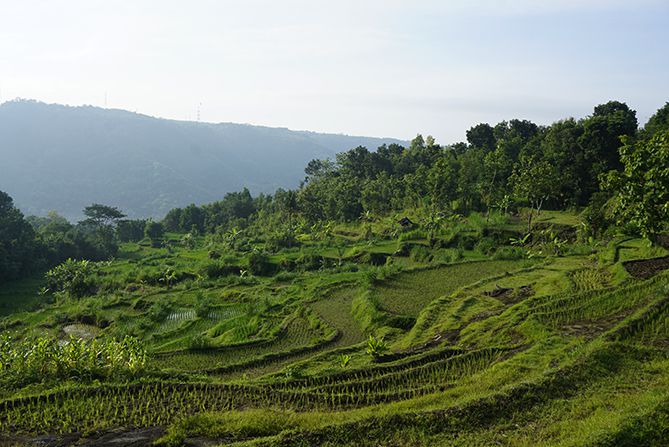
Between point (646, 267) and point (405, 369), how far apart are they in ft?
32.7

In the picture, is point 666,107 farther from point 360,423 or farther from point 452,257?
point 360,423

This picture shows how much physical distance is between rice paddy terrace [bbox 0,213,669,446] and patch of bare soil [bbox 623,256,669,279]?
A: 3cm

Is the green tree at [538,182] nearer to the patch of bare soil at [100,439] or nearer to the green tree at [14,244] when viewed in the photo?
the patch of bare soil at [100,439]

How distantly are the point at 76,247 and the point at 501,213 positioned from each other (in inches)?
1841

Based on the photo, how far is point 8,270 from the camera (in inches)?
1708

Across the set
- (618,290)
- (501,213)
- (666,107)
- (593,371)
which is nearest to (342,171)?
(501,213)

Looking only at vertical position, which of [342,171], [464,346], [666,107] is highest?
[666,107]

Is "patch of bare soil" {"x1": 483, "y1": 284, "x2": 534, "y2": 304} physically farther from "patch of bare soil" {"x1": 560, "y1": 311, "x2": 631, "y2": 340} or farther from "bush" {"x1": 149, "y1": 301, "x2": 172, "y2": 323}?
"bush" {"x1": 149, "y1": 301, "x2": 172, "y2": 323}

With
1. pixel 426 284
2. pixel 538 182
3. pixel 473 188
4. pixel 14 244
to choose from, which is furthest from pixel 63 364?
pixel 14 244

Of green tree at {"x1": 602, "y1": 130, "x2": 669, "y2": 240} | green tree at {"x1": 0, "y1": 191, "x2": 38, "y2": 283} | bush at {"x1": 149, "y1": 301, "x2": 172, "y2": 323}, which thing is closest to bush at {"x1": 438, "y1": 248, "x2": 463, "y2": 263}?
green tree at {"x1": 602, "y1": 130, "x2": 669, "y2": 240}

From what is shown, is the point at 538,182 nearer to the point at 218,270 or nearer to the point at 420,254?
the point at 420,254

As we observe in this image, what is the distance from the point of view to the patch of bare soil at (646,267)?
1523 cm

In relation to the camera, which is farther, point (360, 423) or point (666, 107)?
point (666, 107)

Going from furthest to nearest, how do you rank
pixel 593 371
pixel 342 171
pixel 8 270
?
pixel 342 171 < pixel 8 270 < pixel 593 371
